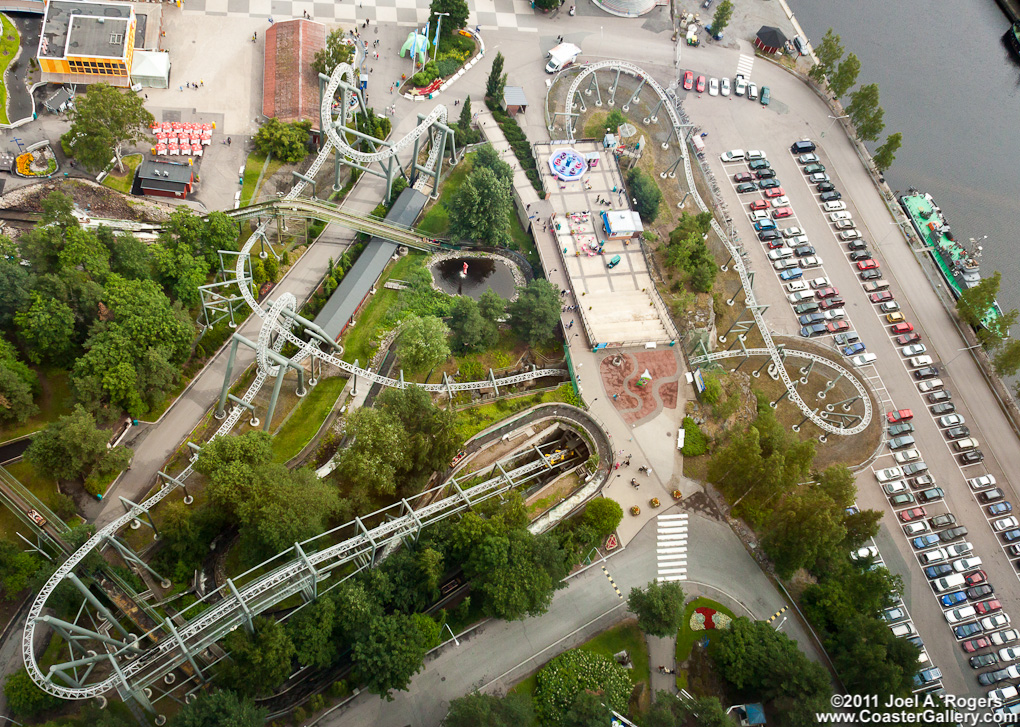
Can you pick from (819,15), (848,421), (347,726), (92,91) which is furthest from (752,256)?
(92,91)

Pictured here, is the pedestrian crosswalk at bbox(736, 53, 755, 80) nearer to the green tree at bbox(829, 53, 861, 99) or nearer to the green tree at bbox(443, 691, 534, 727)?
the green tree at bbox(829, 53, 861, 99)

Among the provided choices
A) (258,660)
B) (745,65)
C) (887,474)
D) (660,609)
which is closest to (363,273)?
(258,660)

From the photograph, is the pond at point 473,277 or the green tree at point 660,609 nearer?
the green tree at point 660,609

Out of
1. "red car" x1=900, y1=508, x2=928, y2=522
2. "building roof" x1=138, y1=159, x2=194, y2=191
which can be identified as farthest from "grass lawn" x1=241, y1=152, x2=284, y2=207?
"red car" x1=900, y1=508, x2=928, y2=522

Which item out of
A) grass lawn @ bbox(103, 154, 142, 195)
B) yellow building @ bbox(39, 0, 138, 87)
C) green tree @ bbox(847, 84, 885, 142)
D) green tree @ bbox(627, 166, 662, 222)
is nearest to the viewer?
grass lawn @ bbox(103, 154, 142, 195)

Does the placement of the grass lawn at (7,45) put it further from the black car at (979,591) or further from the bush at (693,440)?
the black car at (979,591)

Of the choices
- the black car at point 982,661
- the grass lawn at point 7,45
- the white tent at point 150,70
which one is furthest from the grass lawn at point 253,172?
the black car at point 982,661
